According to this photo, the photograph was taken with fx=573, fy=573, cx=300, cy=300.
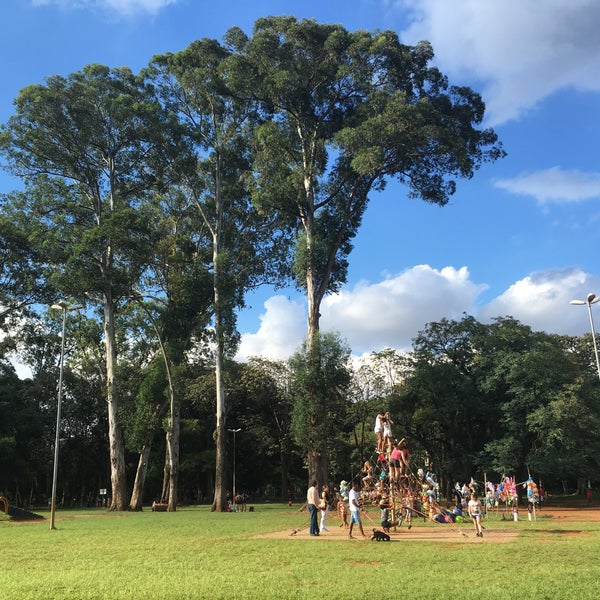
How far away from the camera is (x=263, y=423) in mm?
49719

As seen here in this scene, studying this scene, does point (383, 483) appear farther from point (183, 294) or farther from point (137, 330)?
point (137, 330)

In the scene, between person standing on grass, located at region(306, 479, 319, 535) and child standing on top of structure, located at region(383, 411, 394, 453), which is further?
child standing on top of structure, located at region(383, 411, 394, 453)

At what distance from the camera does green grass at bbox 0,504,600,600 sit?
25.6 feet

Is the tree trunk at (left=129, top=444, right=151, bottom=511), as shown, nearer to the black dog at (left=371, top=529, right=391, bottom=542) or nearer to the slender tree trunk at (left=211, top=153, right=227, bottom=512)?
the slender tree trunk at (left=211, top=153, right=227, bottom=512)

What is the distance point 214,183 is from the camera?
34875mm

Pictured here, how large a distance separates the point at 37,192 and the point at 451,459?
3124 cm

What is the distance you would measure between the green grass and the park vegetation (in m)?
14.4

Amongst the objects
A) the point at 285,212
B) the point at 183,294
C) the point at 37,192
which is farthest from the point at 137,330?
the point at 285,212

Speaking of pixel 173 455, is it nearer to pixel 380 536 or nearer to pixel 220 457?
pixel 220 457

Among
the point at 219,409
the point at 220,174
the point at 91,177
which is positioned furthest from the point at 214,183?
the point at 219,409

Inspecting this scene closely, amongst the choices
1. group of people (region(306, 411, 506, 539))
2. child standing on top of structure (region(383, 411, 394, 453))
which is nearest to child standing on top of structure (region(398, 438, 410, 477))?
group of people (region(306, 411, 506, 539))

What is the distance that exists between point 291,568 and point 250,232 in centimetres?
2777

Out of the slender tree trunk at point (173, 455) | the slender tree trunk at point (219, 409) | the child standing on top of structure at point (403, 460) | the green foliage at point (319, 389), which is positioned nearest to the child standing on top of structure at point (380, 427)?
the child standing on top of structure at point (403, 460)

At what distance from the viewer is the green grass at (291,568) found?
7816mm
